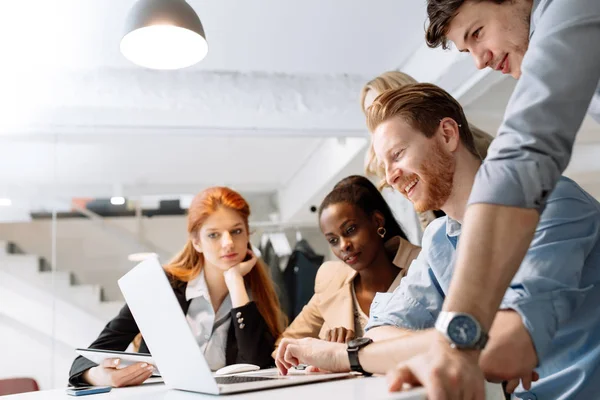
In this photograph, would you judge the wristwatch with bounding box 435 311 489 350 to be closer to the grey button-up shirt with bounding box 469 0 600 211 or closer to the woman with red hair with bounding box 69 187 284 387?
the grey button-up shirt with bounding box 469 0 600 211

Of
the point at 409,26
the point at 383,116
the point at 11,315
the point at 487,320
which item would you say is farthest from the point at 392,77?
the point at 11,315

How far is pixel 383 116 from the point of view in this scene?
5.09ft

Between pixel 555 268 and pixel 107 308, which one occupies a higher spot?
pixel 107 308

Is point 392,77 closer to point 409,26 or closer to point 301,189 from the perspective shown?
point 409,26

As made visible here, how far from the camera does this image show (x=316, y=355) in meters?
1.16

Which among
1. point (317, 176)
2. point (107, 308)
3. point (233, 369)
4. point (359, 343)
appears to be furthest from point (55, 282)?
point (359, 343)

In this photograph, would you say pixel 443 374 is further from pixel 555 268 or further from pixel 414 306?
pixel 414 306

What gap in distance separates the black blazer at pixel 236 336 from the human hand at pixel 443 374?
5.84ft

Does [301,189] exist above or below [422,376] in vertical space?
above

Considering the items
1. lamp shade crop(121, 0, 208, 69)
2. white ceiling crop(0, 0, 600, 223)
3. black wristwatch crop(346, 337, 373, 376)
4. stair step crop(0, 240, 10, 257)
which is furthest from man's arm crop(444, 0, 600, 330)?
stair step crop(0, 240, 10, 257)

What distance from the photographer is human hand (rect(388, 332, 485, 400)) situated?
0.62 meters

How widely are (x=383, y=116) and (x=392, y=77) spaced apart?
1247mm

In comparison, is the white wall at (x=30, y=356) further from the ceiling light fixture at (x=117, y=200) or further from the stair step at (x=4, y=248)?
the ceiling light fixture at (x=117, y=200)

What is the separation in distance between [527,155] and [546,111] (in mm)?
68
